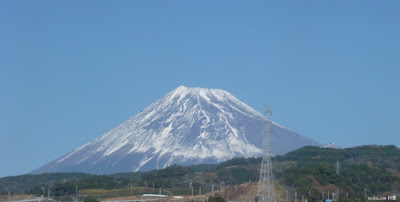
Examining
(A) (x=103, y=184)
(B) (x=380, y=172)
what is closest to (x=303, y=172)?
(B) (x=380, y=172)

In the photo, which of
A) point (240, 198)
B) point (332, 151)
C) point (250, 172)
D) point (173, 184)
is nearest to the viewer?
point (240, 198)

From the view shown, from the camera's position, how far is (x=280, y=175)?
113438mm

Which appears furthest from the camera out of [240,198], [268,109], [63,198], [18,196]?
[18,196]

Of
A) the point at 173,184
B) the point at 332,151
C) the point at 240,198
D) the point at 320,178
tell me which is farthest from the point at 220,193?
the point at 332,151

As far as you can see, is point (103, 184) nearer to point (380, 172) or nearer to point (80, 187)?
point (80, 187)

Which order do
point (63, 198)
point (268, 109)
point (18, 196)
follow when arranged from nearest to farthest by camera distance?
point (268, 109) < point (63, 198) < point (18, 196)

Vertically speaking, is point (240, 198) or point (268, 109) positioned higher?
point (268, 109)

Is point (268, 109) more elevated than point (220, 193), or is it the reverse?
point (268, 109)

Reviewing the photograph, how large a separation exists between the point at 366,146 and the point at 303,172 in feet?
182

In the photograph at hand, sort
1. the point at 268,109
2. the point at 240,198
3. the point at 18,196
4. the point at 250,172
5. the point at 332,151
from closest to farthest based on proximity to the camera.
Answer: the point at 268,109 → the point at 240,198 → the point at 18,196 → the point at 250,172 → the point at 332,151

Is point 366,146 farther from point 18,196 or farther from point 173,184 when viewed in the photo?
point 18,196

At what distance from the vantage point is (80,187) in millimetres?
116062

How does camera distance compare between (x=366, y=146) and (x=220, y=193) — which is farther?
(x=366, y=146)

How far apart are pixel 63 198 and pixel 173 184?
20207 millimetres
